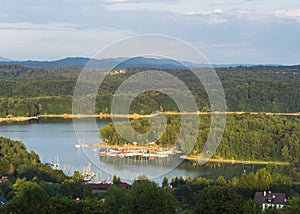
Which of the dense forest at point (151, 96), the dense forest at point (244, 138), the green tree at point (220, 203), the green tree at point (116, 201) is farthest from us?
the dense forest at point (151, 96)

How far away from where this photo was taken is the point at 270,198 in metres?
9.00

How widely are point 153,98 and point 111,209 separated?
15.9 metres

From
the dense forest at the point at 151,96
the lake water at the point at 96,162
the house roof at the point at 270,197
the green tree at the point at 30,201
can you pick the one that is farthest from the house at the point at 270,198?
the dense forest at the point at 151,96

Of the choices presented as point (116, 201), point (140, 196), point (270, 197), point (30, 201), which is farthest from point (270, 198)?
point (30, 201)

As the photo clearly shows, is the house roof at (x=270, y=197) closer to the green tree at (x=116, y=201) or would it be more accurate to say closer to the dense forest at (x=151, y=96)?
the green tree at (x=116, y=201)

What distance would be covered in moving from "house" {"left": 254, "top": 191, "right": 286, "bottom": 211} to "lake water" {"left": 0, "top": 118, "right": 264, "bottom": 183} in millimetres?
2783

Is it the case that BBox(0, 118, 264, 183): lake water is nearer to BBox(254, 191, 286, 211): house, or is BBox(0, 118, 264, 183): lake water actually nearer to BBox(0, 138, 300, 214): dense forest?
BBox(0, 138, 300, 214): dense forest

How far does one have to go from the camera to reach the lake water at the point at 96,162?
13087 millimetres

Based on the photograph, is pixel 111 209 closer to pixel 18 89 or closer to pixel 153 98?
pixel 153 98

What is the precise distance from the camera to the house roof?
8.93m

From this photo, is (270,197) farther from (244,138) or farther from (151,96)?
(151,96)

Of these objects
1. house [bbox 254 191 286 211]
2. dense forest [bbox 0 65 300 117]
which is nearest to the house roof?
house [bbox 254 191 286 211]

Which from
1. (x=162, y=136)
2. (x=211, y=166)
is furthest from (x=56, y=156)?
(x=211, y=166)

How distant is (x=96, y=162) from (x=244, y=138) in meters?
4.70
